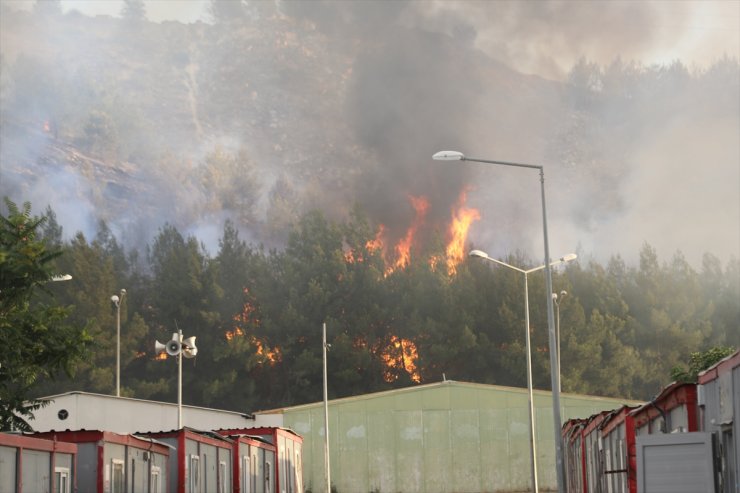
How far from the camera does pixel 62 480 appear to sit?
21891 millimetres

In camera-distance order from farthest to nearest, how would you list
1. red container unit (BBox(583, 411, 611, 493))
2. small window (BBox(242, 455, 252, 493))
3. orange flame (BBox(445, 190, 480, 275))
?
orange flame (BBox(445, 190, 480, 275)) → small window (BBox(242, 455, 252, 493)) → red container unit (BBox(583, 411, 611, 493))

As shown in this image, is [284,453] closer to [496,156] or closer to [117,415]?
[117,415]

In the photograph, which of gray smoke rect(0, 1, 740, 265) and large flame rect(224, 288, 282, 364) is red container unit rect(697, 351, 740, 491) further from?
gray smoke rect(0, 1, 740, 265)

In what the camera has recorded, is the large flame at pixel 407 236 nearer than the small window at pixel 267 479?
No

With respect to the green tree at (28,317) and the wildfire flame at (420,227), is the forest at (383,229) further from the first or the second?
the green tree at (28,317)

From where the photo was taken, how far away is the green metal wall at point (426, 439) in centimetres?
6775


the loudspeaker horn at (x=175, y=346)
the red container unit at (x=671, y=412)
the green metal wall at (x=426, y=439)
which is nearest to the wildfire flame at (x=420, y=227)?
the green metal wall at (x=426, y=439)

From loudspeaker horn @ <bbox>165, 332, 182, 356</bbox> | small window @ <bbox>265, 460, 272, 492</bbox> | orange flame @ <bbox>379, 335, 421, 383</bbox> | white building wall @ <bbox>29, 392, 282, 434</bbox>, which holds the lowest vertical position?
small window @ <bbox>265, 460, 272, 492</bbox>

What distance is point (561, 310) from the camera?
103 metres

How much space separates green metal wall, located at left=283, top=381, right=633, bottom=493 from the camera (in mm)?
67750

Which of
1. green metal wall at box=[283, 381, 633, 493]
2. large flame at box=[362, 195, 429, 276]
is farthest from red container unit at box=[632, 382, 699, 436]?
large flame at box=[362, 195, 429, 276]

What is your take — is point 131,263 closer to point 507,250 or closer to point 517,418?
point 507,250

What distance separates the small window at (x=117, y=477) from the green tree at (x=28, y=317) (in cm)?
733

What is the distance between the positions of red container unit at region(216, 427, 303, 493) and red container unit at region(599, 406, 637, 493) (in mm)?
16181
